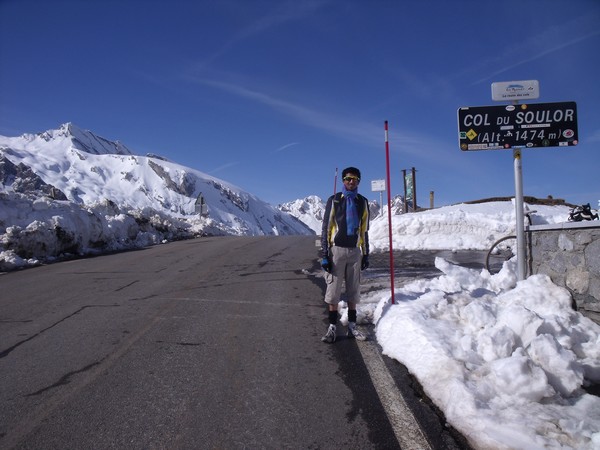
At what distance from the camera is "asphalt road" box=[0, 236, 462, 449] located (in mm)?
2768

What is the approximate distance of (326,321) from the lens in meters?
5.43

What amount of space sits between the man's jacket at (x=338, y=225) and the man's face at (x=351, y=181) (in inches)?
4.7

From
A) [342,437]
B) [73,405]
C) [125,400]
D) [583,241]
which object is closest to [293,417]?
[342,437]

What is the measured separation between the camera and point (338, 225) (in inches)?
188

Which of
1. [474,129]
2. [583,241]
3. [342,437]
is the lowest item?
[342,437]

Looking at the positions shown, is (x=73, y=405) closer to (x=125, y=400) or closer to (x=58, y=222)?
(x=125, y=400)

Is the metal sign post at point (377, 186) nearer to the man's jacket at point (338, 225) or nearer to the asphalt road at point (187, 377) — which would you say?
the asphalt road at point (187, 377)

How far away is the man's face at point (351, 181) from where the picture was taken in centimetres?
479

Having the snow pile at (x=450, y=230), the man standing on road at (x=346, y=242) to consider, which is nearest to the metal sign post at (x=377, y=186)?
the snow pile at (x=450, y=230)

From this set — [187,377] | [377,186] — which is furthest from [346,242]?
[377,186]

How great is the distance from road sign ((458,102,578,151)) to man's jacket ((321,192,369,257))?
1.84 m

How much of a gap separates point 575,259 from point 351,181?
271 cm

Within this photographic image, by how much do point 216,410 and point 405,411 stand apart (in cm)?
144

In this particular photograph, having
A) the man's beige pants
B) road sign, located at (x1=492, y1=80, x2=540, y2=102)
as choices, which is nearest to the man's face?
the man's beige pants
